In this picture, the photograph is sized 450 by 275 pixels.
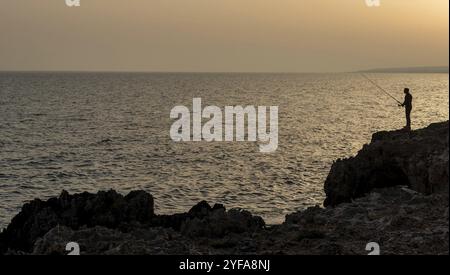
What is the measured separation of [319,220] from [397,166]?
13.9ft

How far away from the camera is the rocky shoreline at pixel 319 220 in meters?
15.0

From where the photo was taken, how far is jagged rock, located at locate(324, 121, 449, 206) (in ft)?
56.9

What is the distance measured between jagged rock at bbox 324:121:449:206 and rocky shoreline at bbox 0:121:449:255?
0.04 metres

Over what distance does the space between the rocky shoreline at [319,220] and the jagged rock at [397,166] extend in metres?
0.04

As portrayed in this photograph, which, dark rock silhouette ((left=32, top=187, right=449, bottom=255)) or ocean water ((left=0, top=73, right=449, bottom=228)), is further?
ocean water ((left=0, top=73, right=449, bottom=228))

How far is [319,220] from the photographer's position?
685 inches

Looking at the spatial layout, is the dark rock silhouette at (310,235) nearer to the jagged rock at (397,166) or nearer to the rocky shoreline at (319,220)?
the rocky shoreline at (319,220)

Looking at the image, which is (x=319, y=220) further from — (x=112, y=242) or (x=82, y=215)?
(x=82, y=215)

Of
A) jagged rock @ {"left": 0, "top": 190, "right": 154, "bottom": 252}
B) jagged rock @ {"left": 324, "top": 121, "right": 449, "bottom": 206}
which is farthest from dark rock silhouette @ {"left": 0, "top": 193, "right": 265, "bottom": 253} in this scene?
jagged rock @ {"left": 324, "top": 121, "right": 449, "bottom": 206}

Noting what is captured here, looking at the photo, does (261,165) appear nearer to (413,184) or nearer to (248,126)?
(413,184)

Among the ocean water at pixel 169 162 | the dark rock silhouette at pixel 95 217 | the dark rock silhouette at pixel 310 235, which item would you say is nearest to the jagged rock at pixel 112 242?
the dark rock silhouette at pixel 310 235

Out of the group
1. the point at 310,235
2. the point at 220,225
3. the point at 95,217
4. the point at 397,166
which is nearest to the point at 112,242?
the point at 220,225

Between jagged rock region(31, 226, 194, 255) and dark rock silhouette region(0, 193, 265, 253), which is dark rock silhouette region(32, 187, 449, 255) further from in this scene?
dark rock silhouette region(0, 193, 265, 253)
